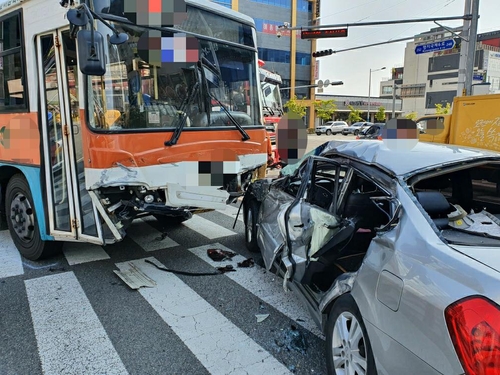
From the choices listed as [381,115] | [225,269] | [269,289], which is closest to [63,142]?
[225,269]

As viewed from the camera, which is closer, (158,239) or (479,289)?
(479,289)

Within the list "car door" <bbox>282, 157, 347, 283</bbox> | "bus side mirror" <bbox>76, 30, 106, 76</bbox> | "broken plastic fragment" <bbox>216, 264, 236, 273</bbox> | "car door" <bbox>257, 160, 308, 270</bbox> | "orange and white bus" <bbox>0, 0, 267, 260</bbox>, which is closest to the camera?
"car door" <bbox>282, 157, 347, 283</bbox>

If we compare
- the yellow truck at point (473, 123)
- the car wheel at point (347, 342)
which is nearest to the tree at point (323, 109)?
the yellow truck at point (473, 123)

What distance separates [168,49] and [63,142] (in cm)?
160

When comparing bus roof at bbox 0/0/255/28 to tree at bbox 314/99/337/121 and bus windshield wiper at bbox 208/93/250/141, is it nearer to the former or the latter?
bus windshield wiper at bbox 208/93/250/141

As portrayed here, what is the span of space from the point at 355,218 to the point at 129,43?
2.97m

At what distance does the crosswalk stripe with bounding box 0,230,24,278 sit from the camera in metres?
4.80

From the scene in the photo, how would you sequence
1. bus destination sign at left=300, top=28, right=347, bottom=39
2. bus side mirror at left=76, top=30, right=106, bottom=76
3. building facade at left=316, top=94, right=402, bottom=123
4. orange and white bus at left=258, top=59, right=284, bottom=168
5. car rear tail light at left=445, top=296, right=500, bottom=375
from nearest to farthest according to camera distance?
car rear tail light at left=445, top=296, right=500, bottom=375
bus side mirror at left=76, top=30, right=106, bottom=76
orange and white bus at left=258, top=59, right=284, bottom=168
bus destination sign at left=300, top=28, right=347, bottom=39
building facade at left=316, top=94, right=402, bottom=123

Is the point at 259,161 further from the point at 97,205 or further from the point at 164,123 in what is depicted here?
the point at 97,205

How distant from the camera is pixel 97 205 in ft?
13.6

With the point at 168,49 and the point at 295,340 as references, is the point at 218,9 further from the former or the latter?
the point at 295,340

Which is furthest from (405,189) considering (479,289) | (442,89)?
(442,89)

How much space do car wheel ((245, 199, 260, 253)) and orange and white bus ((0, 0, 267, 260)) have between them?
36 centimetres

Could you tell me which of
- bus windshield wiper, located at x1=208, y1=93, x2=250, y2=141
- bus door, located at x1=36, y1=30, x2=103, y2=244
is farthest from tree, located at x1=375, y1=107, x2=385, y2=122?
bus door, located at x1=36, y1=30, x2=103, y2=244
